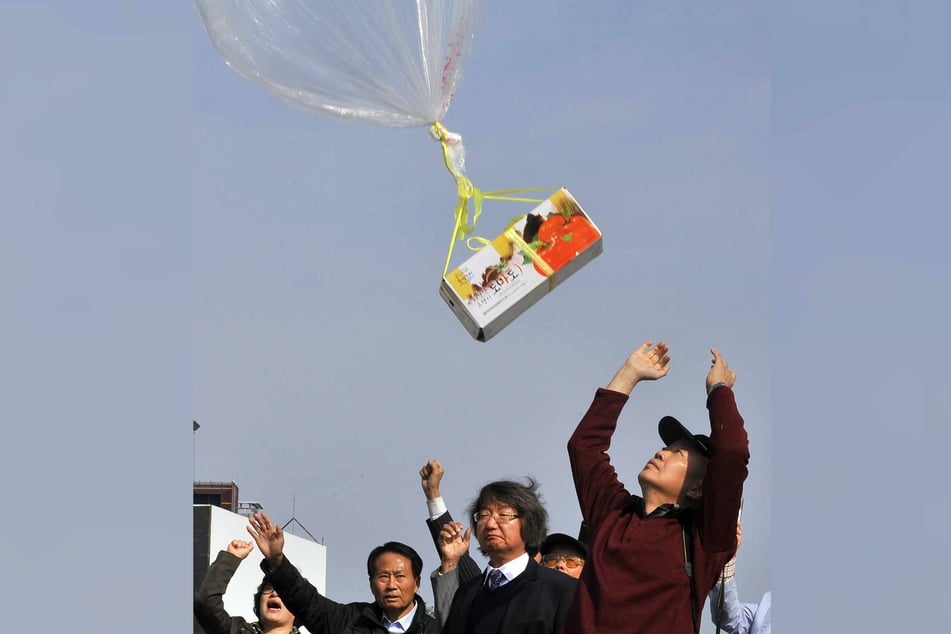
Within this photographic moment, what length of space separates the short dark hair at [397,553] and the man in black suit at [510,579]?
0.62m

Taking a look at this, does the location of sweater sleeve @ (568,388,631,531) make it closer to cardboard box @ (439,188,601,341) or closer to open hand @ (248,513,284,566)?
cardboard box @ (439,188,601,341)

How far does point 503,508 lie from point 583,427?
2.21ft

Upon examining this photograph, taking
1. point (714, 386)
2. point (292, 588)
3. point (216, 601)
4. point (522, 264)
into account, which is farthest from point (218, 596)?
point (714, 386)

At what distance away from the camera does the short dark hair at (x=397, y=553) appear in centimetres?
686

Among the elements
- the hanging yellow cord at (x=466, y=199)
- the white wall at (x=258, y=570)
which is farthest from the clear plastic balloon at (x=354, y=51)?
the white wall at (x=258, y=570)

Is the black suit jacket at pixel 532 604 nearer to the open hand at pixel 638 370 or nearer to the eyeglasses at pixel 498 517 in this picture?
the eyeglasses at pixel 498 517

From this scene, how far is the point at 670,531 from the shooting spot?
537 centimetres

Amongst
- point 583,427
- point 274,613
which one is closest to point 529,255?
point 583,427

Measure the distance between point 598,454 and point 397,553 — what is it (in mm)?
1546

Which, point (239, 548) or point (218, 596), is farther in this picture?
point (239, 548)

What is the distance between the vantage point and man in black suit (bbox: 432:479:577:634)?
5840 mm

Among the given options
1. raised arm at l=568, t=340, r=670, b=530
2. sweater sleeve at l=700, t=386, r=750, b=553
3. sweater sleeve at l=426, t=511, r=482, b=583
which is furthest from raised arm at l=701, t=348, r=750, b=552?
sweater sleeve at l=426, t=511, r=482, b=583

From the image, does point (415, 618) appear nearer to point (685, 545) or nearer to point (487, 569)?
point (487, 569)

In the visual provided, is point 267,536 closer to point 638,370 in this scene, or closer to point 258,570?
point 638,370
